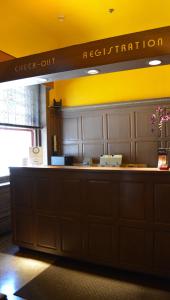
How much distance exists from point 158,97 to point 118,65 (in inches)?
113

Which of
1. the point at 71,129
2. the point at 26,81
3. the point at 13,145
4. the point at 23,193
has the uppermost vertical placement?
the point at 26,81

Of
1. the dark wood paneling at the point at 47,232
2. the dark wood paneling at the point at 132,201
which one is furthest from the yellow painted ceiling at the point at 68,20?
the dark wood paneling at the point at 132,201

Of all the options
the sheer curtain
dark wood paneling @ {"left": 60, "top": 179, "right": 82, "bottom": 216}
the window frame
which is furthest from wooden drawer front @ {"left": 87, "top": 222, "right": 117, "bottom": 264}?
the sheer curtain

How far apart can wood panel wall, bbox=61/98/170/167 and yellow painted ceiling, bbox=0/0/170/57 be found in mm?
1458

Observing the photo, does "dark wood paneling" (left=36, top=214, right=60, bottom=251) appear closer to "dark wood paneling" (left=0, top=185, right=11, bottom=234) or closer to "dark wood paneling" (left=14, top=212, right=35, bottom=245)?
"dark wood paneling" (left=14, top=212, right=35, bottom=245)

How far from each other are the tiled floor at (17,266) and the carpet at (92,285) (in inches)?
3.5

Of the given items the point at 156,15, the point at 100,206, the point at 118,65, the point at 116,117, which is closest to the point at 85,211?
the point at 100,206

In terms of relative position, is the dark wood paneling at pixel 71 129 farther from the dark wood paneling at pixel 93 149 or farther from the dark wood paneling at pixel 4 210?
the dark wood paneling at pixel 4 210

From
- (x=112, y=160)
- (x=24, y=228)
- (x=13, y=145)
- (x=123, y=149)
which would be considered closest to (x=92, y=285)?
(x=24, y=228)

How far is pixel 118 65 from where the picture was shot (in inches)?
93.7

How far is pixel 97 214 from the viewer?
9.27 feet

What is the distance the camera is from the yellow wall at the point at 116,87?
16.6ft

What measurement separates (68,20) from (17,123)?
2.12m

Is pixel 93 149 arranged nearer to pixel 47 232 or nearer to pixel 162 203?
pixel 47 232
